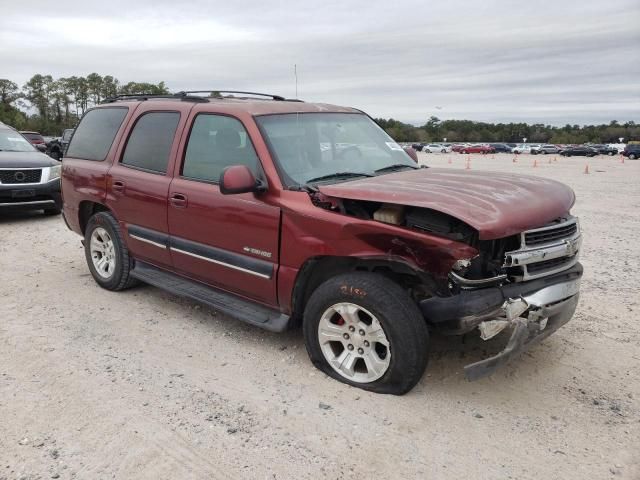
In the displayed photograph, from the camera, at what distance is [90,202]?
5602 mm

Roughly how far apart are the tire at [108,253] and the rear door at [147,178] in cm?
14

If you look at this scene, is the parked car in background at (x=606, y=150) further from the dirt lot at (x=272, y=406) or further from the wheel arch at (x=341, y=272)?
the wheel arch at (x=341, y=272)

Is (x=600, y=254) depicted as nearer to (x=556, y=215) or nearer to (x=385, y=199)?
(x=556, y=215)

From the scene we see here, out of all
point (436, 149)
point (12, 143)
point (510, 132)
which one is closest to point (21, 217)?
point (12, 143)


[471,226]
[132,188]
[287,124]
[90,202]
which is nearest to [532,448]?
[471,226]

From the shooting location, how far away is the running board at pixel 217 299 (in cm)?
388

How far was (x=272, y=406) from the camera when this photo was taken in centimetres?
334

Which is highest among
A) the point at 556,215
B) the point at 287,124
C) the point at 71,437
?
the point at 287,124

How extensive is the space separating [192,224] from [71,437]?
1.85 metres

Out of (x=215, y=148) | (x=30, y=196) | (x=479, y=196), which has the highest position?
(x=215, y=148)

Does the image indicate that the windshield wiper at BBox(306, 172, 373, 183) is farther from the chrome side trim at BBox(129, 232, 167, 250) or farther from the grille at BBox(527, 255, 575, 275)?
the chrome side trim at BBox(129, 232, 167, 250)

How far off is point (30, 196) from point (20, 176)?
14.6 inches

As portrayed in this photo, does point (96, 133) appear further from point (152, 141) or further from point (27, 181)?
point (27, 181)

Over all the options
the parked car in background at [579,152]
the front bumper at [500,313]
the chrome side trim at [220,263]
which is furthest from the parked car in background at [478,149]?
the front bumper at [500,313]
